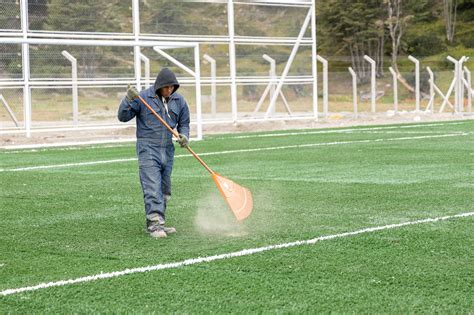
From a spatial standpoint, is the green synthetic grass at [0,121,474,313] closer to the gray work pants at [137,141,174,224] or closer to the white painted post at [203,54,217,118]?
the gray work pants at [137,141,174,224]

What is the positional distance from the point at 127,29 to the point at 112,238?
59.6ft

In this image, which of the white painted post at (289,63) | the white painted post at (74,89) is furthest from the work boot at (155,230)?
the white painted post at (289,63)

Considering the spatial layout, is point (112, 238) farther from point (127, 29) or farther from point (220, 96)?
point (220, 96)

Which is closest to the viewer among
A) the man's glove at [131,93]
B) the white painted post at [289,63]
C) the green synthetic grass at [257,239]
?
the green synthetic grass at [257,239]

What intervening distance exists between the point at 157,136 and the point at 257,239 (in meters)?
1.44

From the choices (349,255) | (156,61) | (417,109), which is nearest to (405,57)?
(417,109)

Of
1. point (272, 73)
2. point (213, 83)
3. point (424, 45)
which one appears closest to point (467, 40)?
point (424, 45)

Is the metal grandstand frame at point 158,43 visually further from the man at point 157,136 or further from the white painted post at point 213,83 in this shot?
the man at point 157,136

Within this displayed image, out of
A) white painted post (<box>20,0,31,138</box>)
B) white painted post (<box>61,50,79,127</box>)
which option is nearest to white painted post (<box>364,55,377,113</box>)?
white painted post (<box>61,50,79,127</box>)

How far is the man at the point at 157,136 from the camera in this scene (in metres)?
8.84

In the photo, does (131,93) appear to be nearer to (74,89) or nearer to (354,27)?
(74,89)

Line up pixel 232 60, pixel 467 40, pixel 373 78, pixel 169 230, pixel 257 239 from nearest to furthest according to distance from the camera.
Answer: pixel 257 239 < pixel 169 230 < pixel 232 60 < pixel 373 78 < pixel 467 40

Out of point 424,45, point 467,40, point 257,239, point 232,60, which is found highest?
point 467,40

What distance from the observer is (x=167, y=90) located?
9.02 meters
